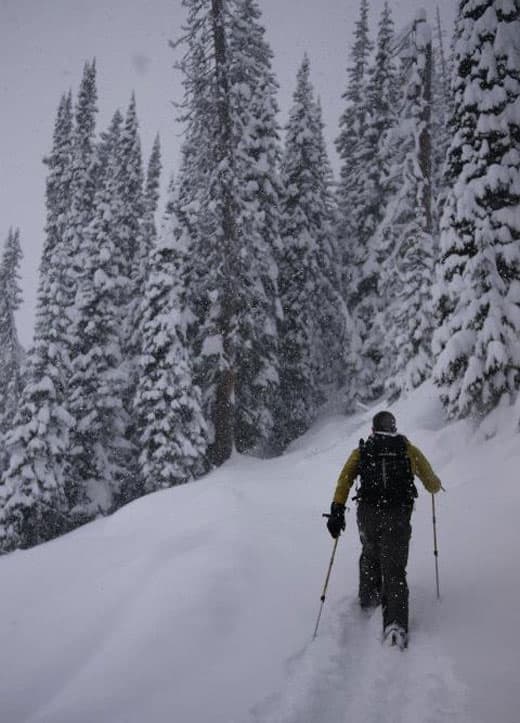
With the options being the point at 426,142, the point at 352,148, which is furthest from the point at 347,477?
the point at 352,148

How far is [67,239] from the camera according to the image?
29141 millimetres

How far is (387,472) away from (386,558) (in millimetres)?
904

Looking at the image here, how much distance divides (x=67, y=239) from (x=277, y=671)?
2863 cm

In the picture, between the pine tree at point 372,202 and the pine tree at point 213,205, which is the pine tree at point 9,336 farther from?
the pine tree at point 372,202

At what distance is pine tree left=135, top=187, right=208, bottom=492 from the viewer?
19.6 m

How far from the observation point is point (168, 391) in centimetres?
1962

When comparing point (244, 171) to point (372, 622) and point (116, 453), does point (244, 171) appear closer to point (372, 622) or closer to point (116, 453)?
point (116, 453)

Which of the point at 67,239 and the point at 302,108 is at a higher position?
the point at 302,108

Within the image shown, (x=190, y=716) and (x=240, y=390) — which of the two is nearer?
(x=190, y=716)

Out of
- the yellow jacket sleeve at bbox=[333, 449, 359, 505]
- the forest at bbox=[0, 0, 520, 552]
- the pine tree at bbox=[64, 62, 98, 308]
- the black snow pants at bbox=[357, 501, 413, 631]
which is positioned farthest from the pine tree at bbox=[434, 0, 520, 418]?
the pine tree at bbox=[64, 62, 98, 308]

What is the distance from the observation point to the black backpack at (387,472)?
5645 millimetres

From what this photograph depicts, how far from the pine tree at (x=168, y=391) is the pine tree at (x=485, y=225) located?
36.1ft

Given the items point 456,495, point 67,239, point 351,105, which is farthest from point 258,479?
point 351,105

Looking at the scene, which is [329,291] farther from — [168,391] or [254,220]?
[168,391]
